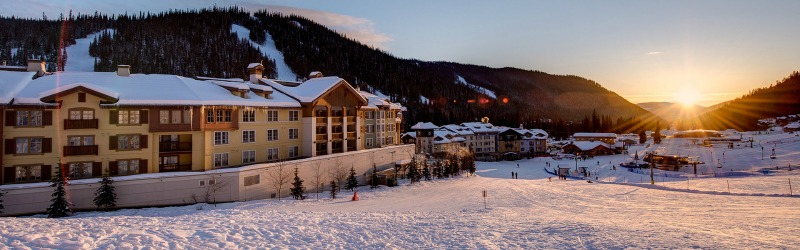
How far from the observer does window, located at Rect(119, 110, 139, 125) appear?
30.5m

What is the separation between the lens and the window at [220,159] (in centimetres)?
3441

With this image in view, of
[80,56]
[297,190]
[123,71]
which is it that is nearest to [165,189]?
[297,190]

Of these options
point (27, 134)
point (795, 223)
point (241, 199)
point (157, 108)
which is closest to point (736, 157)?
point (795, 223)

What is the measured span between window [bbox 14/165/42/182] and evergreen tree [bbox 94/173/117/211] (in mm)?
4699

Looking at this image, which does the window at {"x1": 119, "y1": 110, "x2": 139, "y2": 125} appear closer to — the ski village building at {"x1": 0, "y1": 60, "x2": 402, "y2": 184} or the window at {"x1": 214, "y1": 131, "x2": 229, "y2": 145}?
the ski village building at {"x1": 0, "y1": 60, "x2": 402, "y2": 184}

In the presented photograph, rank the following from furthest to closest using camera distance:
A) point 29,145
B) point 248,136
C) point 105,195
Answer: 1. point 248,136
2. point 29,145
3. point 105,195

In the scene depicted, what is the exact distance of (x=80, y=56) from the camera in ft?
573

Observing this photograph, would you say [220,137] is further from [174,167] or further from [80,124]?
[80,124]

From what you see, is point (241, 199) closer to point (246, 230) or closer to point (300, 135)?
point (300, 135)

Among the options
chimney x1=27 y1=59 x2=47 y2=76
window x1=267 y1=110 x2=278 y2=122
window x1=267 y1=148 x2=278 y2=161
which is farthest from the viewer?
window x1=267 y1=148 x2=278 y2=161

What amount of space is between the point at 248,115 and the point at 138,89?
8.42m

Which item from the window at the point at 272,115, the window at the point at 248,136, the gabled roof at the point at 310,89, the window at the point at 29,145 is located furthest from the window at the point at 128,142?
the gabled roof at the point at 310,89

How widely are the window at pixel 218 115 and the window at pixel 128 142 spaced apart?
4950mm

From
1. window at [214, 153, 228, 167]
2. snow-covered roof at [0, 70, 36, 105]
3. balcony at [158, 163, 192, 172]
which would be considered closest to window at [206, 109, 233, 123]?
window at [214, 153, 228, 167]
